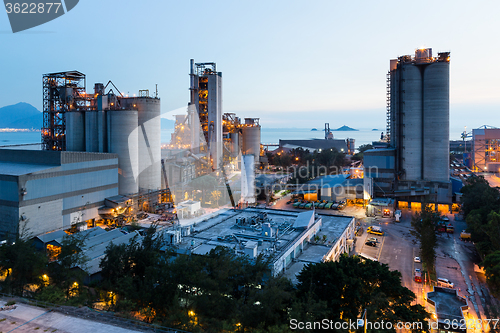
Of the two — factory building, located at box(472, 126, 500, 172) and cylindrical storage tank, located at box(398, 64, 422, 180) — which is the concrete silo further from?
factory building, located at box(472, 126, 500, 172)

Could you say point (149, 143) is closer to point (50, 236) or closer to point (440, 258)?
point (50, 236)

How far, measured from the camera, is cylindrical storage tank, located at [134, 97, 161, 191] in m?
31.5

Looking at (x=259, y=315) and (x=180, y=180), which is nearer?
(x=259, y=315)

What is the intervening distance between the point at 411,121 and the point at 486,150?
31565 millimetres

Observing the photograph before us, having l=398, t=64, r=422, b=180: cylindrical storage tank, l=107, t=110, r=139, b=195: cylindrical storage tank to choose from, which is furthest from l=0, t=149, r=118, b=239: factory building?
l=398, t=64, r=422, b=180: cylindrical storage tank

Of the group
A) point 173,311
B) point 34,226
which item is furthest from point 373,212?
point 34,226

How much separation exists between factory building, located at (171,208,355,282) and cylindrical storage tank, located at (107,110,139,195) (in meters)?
12.2

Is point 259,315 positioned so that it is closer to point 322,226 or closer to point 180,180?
point 322,226

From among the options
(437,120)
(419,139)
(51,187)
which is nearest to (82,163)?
(51,187)

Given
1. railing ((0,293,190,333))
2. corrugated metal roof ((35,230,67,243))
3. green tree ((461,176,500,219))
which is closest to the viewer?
railing ((0,293,190,333))

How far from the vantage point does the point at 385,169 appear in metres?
35.4

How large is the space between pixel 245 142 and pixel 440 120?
104 ft

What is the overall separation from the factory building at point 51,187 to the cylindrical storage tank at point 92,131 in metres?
3.55

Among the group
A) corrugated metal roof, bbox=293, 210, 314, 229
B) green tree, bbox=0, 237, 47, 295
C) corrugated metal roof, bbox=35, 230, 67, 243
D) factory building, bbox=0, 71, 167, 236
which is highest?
factory building, bbox=0, 71, 167, 236
